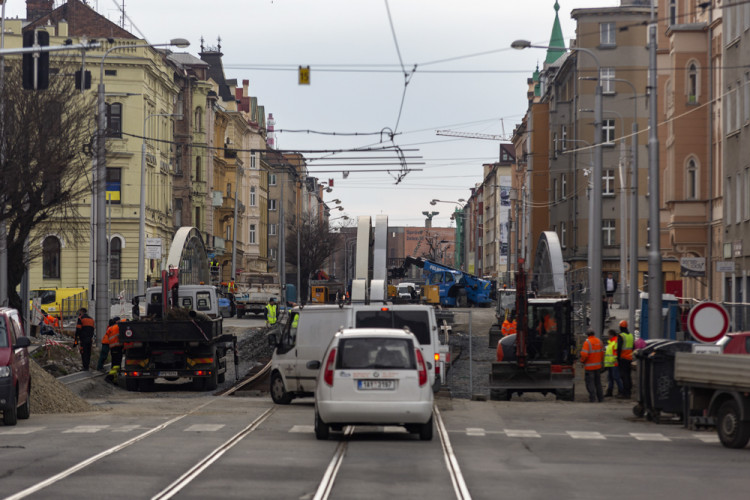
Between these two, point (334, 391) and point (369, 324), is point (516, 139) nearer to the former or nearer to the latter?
point (369, 324)

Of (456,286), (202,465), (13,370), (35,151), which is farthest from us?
(456,286)

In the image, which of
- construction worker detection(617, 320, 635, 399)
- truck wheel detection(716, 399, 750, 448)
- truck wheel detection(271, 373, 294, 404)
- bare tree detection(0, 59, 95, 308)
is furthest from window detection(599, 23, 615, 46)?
truck wheel detection(716, 399, 750, 448)

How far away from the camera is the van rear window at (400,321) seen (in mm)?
26062

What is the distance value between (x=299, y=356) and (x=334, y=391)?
28.4 ft

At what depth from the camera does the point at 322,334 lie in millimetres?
26609

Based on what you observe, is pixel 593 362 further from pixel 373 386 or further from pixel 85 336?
pixel 85 336

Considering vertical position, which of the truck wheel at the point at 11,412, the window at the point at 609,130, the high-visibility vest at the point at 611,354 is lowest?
the truck wheel at the point at 11,412

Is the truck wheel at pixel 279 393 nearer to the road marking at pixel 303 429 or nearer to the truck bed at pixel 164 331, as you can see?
the truck bed at pixel 164 331

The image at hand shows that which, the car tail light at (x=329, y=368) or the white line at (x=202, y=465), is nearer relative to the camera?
the white line at (x=202, y=465)

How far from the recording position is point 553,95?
101000 mm

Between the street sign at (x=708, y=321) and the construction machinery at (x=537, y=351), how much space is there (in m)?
8.69

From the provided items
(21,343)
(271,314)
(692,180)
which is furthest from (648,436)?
(271,314)

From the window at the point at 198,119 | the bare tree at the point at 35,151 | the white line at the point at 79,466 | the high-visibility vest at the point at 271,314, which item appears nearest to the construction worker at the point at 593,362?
the white line at the point at 79,466

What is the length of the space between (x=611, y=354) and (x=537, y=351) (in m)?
4.70
